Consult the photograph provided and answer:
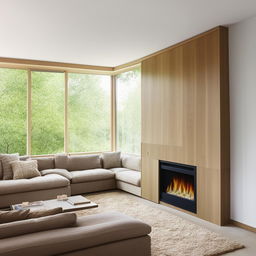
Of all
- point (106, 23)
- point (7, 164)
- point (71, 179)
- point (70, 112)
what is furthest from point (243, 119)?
point (70, 112)

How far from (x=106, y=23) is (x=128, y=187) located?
334cm

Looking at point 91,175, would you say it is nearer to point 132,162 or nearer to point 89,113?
point 132,162


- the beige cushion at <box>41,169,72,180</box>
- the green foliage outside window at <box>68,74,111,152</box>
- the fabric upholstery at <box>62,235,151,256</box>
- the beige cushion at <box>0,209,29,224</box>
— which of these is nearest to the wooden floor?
the fabric upholstery at <box>62,235,151,256</box>

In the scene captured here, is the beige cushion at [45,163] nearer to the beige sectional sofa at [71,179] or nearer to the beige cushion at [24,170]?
the beige sectional sofa at [71,179]

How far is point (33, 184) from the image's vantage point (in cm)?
520

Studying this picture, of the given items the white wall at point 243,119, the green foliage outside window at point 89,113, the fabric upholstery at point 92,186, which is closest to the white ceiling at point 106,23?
the white wall at point 243,119

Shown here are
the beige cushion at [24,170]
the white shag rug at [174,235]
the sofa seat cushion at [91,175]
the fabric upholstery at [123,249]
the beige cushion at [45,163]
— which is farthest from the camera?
the beige cushion at [45,163]

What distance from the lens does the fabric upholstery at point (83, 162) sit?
21.6ft

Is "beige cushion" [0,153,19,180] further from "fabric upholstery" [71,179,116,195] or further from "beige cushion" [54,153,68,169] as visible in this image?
"fabric upholstery" [71,179,116,195]

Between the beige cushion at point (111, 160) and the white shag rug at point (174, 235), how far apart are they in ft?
5.24

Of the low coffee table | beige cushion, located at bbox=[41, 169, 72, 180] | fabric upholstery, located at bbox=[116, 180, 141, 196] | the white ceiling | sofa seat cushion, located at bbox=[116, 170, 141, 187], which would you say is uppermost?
the white ceiling

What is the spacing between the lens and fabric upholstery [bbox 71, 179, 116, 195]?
5996mm

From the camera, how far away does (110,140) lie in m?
7.66

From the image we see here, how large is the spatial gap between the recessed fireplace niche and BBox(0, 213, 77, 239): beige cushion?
2.55 meters
